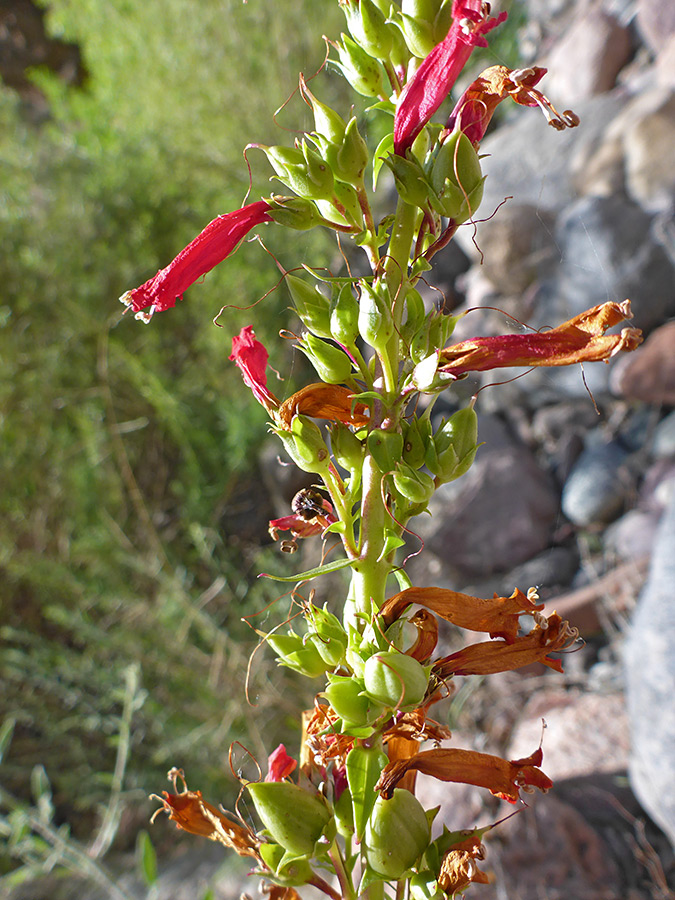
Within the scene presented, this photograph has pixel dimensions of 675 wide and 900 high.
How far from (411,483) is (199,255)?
0.18 metres

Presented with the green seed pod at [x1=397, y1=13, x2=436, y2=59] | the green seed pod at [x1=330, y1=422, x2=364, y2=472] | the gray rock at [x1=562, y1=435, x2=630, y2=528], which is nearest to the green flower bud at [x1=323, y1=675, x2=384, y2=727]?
the green seed pod at [x1=330, y1=422, x2=364, y2=472]

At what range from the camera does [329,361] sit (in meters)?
0.34

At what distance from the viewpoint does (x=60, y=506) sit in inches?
86.7

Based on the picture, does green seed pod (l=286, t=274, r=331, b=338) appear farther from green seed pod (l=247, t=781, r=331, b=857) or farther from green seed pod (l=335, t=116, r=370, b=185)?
green seed pod (l=247, t=781, r=331, b=857)

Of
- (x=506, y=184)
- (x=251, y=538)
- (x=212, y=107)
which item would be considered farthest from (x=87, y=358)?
(x=506, y=184)

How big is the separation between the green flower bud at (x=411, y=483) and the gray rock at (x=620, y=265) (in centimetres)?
215

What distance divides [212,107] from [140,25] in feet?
1.95

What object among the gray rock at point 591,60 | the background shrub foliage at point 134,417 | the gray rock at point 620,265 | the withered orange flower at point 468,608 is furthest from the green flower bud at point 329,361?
the gray rock at point 591,60

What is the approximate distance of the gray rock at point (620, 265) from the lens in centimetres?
229

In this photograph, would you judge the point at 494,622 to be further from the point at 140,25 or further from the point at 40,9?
the point at 40,9

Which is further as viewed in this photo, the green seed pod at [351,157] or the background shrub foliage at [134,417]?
the background shrub foliage at [134,417]

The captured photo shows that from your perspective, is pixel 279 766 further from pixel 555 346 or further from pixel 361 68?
pixel 361 68

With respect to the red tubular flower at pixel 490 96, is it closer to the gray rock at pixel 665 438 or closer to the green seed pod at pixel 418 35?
the green seed pod at pixel 418 35

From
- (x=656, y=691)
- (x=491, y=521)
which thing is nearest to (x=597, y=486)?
(x=491, y=521)
